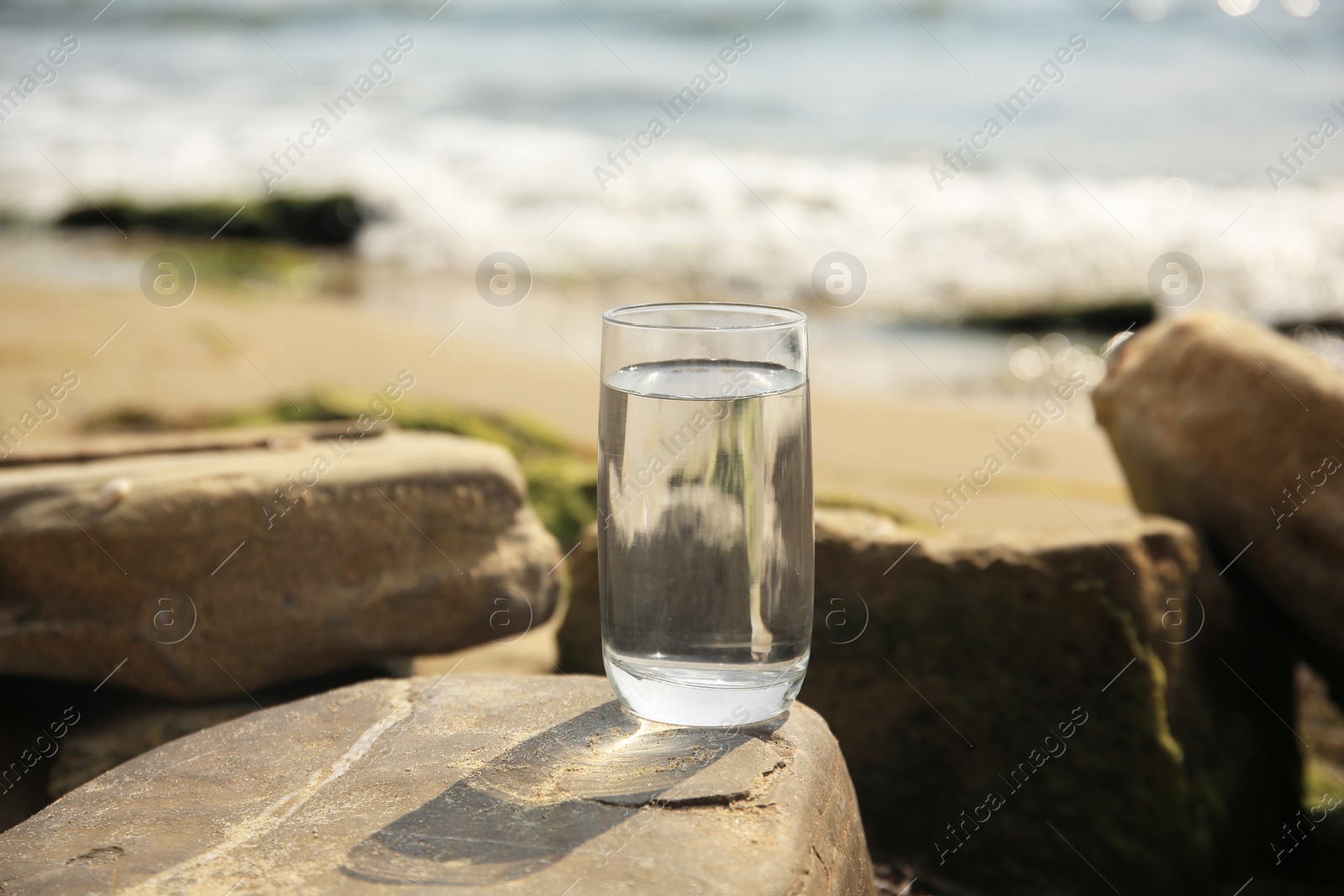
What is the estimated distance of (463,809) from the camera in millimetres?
1488

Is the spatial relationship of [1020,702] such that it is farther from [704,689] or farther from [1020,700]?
[704,689]

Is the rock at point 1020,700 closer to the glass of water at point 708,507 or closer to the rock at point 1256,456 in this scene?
the rock at point 1256,456

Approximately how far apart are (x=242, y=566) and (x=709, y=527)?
1.36 meters

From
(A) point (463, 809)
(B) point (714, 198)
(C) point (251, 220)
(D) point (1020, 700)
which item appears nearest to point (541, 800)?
(A) point (463, 809)

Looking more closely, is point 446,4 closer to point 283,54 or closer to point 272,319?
point 283,54

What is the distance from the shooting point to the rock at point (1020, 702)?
2.60 metres

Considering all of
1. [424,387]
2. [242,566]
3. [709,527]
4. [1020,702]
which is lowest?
[1020,702]

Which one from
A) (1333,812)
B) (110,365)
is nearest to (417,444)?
(1333,812)

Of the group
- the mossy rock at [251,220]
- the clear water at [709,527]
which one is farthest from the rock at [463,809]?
the mossy rock at [251,220]

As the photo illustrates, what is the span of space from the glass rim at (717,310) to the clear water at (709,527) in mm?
55

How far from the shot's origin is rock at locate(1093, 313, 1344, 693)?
2812mm

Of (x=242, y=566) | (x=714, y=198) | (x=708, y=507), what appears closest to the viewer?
(x=708, y=507)

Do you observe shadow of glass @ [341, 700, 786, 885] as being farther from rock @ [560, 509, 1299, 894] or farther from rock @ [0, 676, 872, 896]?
rock @ [560, 509, 1299, 894]

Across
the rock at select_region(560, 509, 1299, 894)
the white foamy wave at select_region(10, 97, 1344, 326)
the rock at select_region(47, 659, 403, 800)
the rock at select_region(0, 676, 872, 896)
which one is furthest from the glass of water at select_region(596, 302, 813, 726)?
the white foamy wave at select_region(10, 97, 1344, 326)
